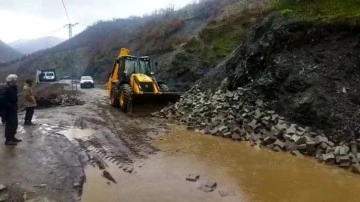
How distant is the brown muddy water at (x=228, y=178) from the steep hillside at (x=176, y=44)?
40.2ft

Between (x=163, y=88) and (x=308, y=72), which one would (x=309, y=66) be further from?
(x=163, y=88)

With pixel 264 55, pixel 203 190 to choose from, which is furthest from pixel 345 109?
pixel 203 190

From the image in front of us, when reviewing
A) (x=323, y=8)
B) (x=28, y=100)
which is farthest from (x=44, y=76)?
(x=323, y=8)

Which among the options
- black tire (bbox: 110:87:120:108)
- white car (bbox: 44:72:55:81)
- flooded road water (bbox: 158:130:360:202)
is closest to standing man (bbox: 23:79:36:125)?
flooded road water (bbox: 158:130:360:202)

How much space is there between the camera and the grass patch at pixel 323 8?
41.6 ft

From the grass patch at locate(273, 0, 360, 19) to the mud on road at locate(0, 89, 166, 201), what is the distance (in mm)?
6106

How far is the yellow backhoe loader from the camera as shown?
600 inches

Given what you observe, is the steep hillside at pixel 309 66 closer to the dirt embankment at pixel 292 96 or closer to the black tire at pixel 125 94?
the dirt embankment at pixel 292 96

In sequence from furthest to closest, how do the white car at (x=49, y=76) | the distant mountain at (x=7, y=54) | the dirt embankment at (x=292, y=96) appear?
the distant mountain at (x=7, y=54), the white car at (x=49, y=76), the dirt embankment at (x=292, y=96)

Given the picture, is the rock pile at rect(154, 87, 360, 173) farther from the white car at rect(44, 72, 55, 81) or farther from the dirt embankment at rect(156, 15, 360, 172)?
the white car at rect(44, 72, 55, 81)

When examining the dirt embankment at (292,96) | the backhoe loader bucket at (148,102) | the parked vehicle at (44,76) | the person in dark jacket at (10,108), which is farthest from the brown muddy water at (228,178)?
the parked vehicle at (44,76)

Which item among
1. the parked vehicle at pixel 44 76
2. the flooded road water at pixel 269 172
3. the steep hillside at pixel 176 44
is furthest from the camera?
the parked vehicle at pixel 44 76

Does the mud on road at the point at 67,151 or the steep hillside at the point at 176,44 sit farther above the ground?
the steep hillside at the point at 176,44

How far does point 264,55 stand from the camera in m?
Result: 13.8
